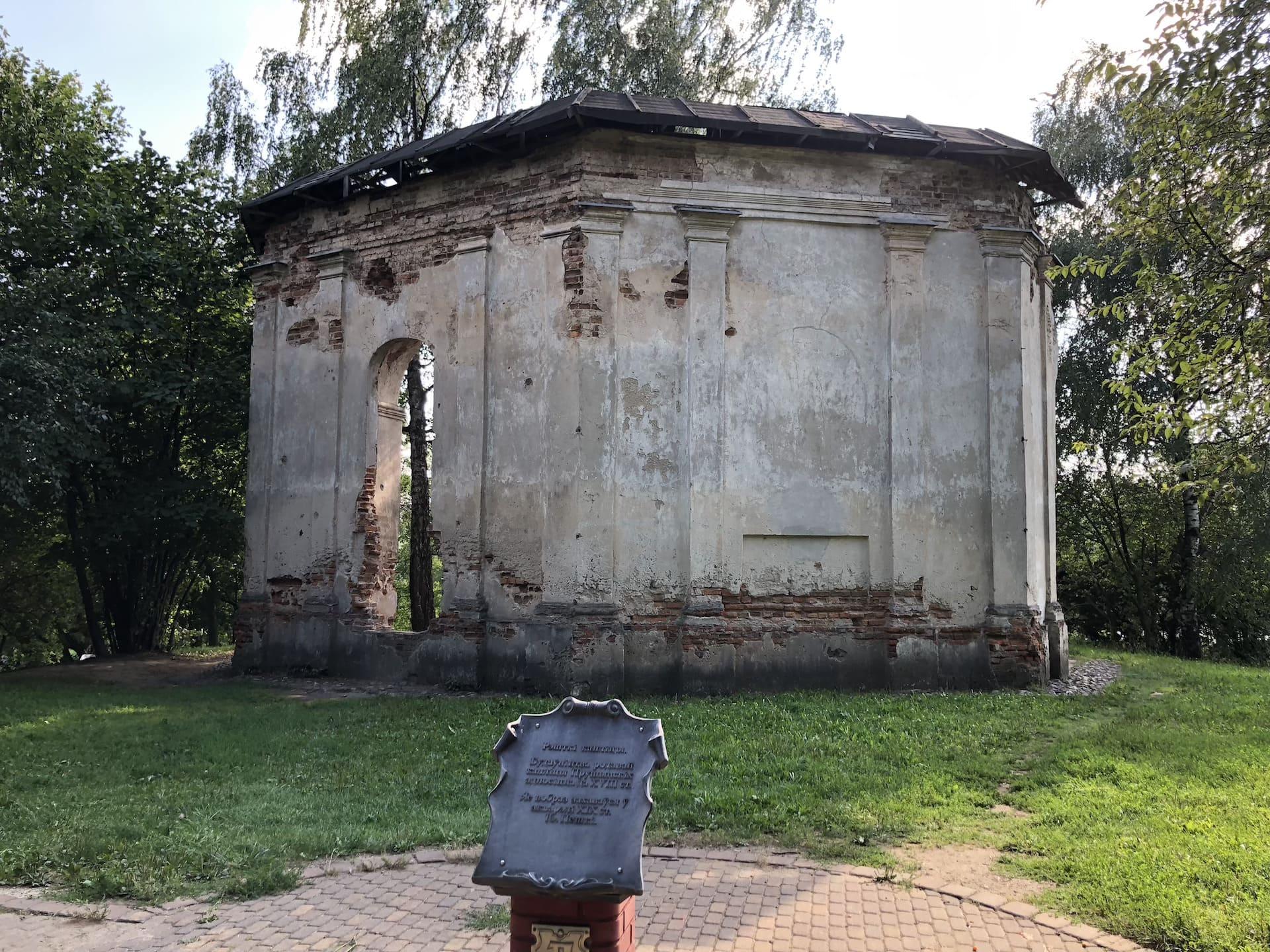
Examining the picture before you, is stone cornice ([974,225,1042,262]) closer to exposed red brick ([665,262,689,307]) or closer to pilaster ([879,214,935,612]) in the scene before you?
pilaster ([879,214,935,612])

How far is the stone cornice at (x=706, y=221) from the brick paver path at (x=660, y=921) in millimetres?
8403

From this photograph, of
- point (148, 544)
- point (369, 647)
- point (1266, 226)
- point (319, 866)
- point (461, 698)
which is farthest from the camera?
point (148, 544)

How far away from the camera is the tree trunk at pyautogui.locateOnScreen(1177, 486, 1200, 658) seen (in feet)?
64.5

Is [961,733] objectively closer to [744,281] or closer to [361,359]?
[744,281]

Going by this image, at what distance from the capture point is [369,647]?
13.0 meters

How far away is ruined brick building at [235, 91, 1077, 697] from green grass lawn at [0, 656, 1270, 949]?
42.7 inches

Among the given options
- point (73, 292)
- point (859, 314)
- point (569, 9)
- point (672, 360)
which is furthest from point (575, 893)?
point (569, 9)

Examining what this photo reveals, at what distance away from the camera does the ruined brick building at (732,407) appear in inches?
454

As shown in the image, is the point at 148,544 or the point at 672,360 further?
the point at 148,544

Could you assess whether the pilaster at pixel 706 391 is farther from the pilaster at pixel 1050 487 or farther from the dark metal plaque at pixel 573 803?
the dark metal plaque at pixel 573 803

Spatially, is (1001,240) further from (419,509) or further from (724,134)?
(419,509)

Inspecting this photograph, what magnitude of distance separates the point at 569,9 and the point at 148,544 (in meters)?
12.7

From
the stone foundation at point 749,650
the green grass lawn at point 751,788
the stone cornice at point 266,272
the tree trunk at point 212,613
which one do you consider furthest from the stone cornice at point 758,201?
the tree trunk at point 212,613


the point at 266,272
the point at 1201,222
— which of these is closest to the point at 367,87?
the point at 266,272
